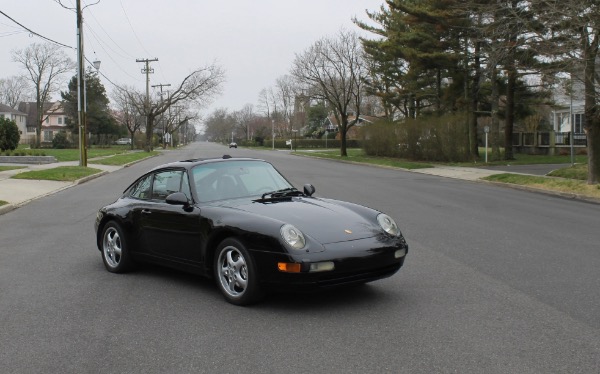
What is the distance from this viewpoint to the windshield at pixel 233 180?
6379 mm

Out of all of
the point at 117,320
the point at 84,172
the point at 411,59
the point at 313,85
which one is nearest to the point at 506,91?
the point at 411,59

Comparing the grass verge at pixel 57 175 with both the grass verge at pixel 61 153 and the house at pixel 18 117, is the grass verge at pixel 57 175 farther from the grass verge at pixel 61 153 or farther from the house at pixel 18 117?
the house at pixel 18 117

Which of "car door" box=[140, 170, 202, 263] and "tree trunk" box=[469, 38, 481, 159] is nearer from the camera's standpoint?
"car door" box=[140, 170, 202, 263]

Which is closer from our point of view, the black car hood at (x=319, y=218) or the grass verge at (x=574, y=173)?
the black car hood at (x=319, y=218)

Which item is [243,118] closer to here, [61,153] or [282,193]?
[61,153]

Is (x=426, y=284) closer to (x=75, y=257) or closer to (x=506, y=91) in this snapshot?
(x=75, y=257)

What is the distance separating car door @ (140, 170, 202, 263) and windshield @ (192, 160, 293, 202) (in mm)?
178

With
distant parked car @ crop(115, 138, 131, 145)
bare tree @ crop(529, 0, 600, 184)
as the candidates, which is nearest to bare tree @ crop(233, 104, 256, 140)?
distant parked car @ crop(115, 138, 131, 145)

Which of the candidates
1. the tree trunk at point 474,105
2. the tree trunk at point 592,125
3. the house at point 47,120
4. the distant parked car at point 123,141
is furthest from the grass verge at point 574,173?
the house at point 47,120

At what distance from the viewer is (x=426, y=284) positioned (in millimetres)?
6375

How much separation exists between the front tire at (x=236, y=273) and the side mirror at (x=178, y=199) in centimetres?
71

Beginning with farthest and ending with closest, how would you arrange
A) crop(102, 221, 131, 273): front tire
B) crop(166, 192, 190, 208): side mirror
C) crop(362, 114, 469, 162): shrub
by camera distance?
crop(362, 114, 469, 162): shrub → crop(102, 221, 131, 273): front tire → crop(166, 192, 190, 208): side mirror

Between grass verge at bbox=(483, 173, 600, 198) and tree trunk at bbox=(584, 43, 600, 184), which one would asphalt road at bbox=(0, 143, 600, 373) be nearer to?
grass verge at bbox=(483, 173, 600, 198)

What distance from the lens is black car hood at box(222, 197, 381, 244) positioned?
5.37m
